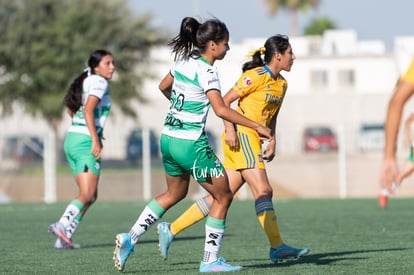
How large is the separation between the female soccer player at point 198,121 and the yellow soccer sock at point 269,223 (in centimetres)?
68

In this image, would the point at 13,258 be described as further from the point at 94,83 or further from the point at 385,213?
the point at 385,213

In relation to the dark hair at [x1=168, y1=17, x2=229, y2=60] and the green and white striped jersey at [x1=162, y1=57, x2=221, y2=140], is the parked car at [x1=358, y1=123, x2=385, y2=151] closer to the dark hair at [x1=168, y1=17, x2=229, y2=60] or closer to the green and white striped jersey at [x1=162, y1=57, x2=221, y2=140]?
the dark hair at [x1=168, y1=17, x2=229, y2=60]

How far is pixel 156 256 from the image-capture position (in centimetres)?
956

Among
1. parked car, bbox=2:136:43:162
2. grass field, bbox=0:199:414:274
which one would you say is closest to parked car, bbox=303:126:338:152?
parked car, bbox=2:136:43:162

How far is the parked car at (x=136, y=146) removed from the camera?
28.4m

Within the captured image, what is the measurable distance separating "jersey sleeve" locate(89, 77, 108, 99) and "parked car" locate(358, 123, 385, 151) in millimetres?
22602

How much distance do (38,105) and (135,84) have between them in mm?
3962

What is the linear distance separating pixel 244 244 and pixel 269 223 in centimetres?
224

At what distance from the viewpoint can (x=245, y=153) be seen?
8.83 m

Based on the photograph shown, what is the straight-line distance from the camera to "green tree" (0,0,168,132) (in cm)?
4056

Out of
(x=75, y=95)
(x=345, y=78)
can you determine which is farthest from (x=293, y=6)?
(x=75, y=95)

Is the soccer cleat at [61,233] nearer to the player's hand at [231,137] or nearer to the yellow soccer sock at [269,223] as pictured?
the yellow soccer sock at [269,223]

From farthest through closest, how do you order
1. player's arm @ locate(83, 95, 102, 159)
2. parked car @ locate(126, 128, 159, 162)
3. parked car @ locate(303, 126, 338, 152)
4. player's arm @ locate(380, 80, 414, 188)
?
1. parked car @ locate(303, 126, 338, 152)
2. parked car @ locate(126, 128, 159, 162)
3. player's arm @ locate(83, 95, 102, 159)
4. player's arm @ locate(380, 80, 414, 188)

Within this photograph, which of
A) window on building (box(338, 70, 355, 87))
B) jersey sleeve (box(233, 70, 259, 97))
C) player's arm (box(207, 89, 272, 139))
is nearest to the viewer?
player's arm (box(207, 89, 272, 139))
